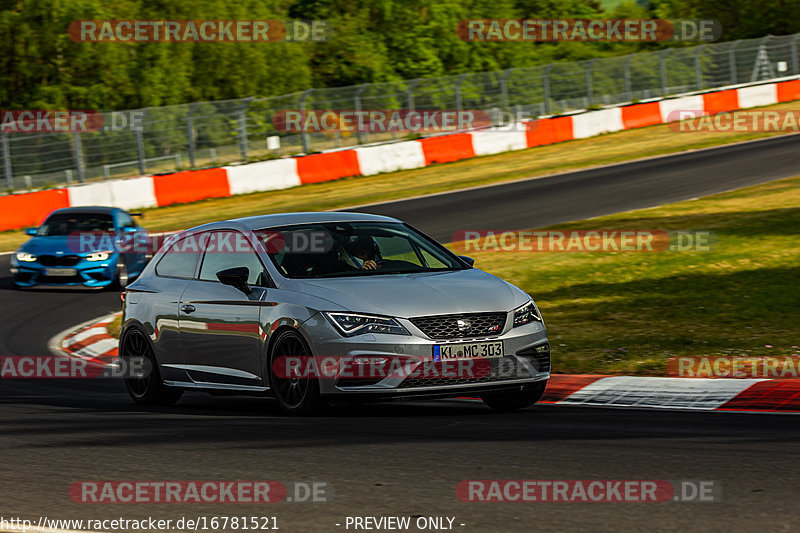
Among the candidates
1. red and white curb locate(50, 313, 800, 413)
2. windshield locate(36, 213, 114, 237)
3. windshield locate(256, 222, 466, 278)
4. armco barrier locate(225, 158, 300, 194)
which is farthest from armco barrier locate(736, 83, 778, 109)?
windshield locate(256, 222, 466, 278)

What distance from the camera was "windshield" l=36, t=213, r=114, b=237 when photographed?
63.4 ft

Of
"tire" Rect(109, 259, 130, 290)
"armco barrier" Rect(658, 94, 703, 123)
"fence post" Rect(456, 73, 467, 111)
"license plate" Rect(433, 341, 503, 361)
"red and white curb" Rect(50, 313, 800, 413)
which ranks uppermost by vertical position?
"fence post" Rect(456, 73, 467, 111)

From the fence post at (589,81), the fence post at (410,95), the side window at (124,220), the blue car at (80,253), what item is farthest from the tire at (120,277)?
the fence post at (589,81)

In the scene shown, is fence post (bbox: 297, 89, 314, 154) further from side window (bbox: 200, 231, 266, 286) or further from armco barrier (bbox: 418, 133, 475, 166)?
side window (bbox: 200, 231, 266, 286)

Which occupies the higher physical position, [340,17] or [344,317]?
[340,17]

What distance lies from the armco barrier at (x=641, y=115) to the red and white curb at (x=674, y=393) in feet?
90.0

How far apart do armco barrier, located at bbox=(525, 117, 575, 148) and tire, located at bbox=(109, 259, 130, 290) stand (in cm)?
1786

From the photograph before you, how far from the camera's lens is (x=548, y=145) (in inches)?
1364

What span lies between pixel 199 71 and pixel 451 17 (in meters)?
18.5

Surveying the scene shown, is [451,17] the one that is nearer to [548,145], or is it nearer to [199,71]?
[199,71]

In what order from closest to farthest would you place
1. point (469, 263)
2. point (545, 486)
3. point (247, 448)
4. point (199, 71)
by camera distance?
point (545, 486) < point (247, 448) < point (469, 263) < point (199, 71)

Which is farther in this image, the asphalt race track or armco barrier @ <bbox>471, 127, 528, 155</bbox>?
armco barrier @ <bbox>471, 127, 528, 155</bbox>

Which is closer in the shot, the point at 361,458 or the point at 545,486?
the point at 545,486

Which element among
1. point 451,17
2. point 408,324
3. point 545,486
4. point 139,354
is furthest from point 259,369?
point 451,17
